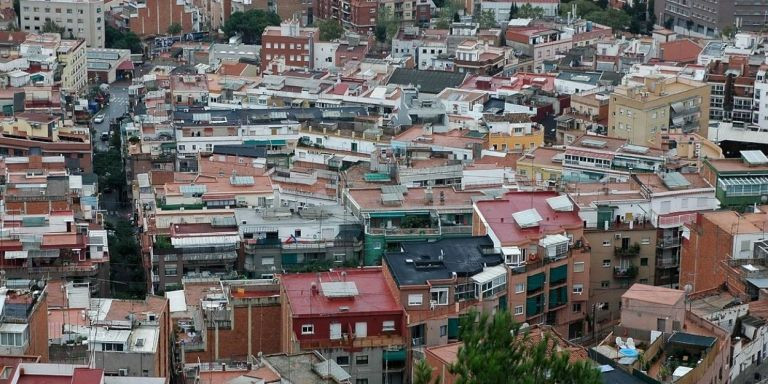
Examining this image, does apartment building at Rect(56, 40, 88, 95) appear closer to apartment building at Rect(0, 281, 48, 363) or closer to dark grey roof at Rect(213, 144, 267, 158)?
dark grey roof at Rect(213, 144, 267, 158)

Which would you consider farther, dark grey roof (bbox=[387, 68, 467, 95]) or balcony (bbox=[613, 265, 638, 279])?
dark grey roof (bbox=[387, 68, 467, 95])

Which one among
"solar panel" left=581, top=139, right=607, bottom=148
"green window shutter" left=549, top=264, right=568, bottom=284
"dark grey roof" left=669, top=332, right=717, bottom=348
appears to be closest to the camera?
"dark grey roof" left=669, top=332, right=717, bottom=348

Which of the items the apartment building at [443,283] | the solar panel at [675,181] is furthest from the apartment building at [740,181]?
the apartment building at [443,283]

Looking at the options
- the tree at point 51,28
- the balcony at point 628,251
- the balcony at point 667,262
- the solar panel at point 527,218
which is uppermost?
the tree at point 51,28

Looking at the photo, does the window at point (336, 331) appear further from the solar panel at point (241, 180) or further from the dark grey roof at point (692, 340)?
the solar panel at point (241, 180)

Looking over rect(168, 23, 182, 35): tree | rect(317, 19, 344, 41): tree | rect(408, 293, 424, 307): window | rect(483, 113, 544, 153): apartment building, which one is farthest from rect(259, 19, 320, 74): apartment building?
rect(408, 293, 424, 307): window

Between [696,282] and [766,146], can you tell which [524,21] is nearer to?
[766,146]
